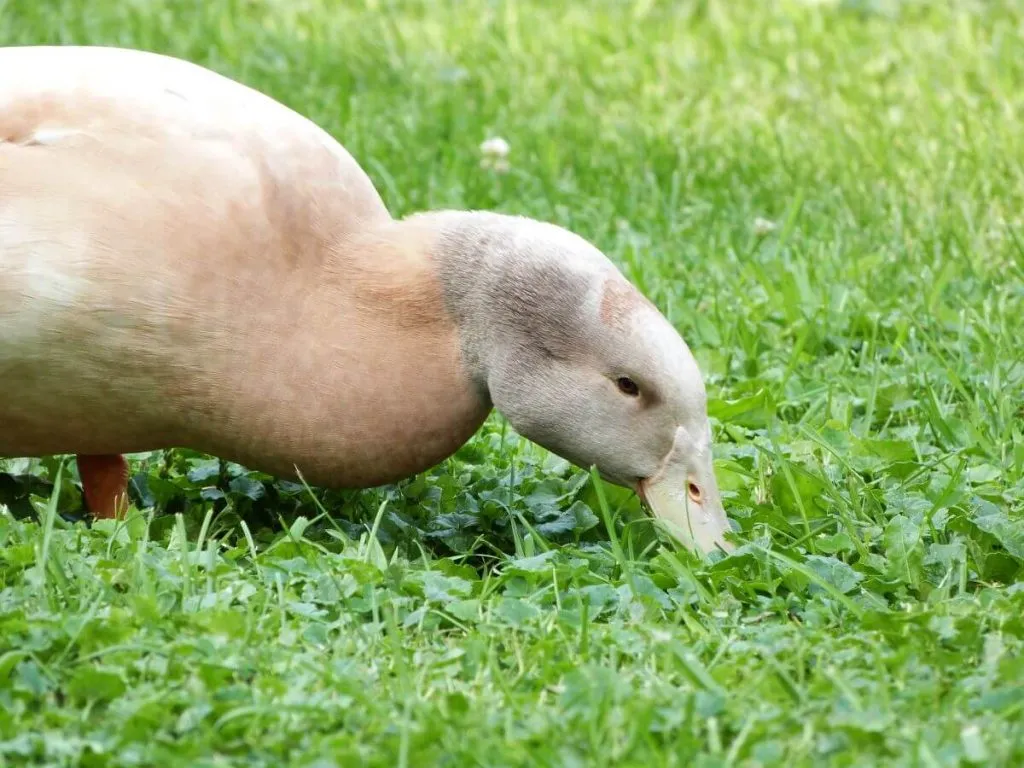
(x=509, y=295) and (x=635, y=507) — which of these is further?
(x=635, y=507)

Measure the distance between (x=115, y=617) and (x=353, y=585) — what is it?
1.62 ft

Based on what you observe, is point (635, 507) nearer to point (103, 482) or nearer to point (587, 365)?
point (587, 365)

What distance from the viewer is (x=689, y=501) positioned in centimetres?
368

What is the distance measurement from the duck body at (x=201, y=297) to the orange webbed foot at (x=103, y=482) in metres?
0.24

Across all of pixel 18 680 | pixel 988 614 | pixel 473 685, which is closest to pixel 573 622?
pixel 473 685

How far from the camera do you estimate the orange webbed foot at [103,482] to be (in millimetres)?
4023

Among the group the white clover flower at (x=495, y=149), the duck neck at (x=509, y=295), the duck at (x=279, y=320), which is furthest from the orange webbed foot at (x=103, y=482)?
the white clover flower at (x=495, y=149)

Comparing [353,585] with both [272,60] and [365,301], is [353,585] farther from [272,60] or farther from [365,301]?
[272,60]

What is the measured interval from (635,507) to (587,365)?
1.57ft

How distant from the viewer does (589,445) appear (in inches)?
145

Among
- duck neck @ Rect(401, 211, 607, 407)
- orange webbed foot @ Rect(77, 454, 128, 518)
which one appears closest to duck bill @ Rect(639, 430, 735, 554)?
duck neck @ Rect(401, 211, 607, 407)

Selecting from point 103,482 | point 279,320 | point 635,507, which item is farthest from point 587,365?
point 103,482

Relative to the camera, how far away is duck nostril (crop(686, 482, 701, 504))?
12.1 feet

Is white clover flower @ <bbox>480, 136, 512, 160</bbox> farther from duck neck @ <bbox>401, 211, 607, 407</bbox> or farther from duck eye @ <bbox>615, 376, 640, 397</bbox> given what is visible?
duck eye @ <bbox>615, 376, 640, 397</bbox>
